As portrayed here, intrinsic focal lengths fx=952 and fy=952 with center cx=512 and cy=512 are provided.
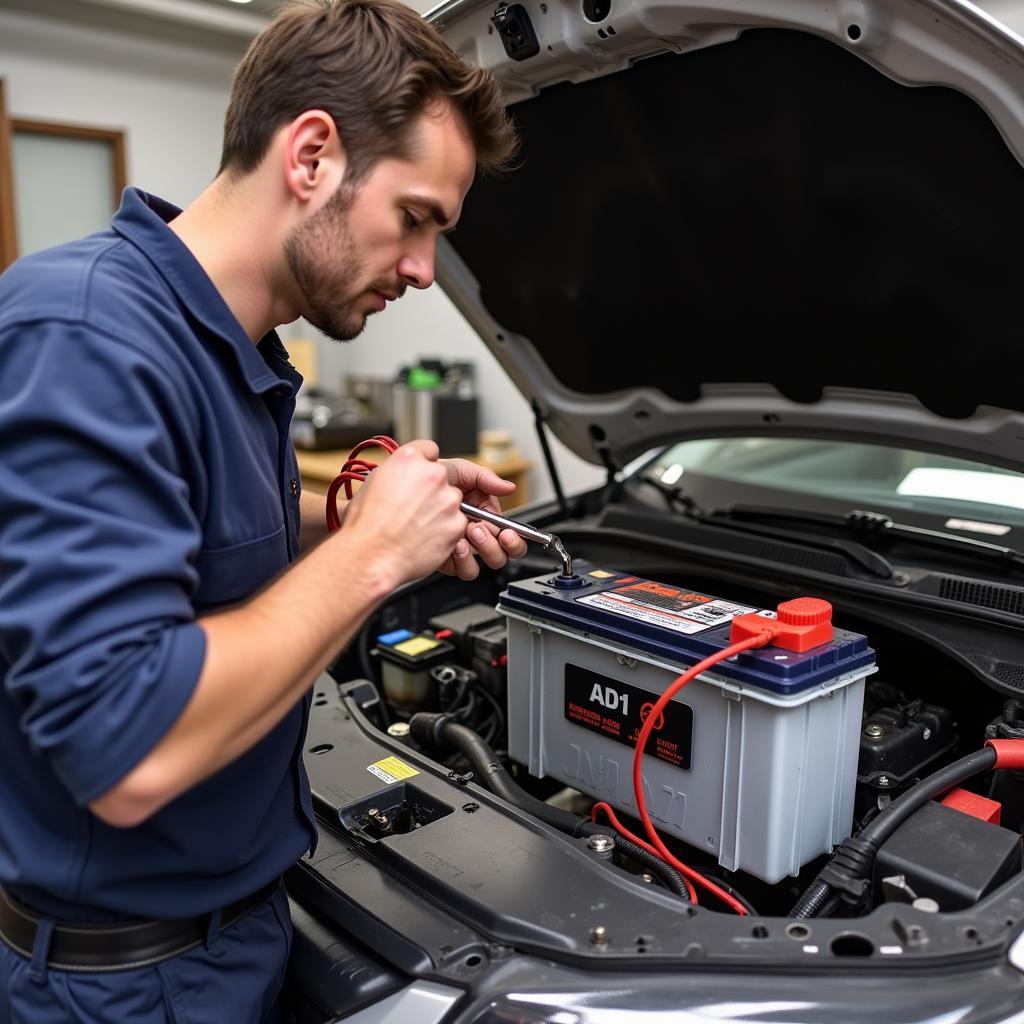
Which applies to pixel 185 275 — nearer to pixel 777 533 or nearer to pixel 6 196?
pixel 777 533

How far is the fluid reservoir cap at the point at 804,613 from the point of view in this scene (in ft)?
3.90

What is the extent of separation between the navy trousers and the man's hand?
510 mm

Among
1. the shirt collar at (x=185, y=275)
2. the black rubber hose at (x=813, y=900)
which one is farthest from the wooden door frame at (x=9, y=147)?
the black rubber hose at (x=813, y=900)

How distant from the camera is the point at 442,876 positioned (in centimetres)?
116

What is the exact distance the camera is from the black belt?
3.28 feet

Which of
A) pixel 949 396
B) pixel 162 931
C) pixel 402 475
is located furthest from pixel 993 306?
pixel 162 931

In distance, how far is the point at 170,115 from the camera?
593 centimetres

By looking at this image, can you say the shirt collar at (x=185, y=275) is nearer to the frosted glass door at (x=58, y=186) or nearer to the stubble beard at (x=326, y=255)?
the stubble beard at (x=326, y=255)

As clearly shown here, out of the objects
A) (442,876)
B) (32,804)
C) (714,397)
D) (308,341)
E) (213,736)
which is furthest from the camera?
(308,341)

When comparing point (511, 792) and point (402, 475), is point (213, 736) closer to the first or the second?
point (402, 475)

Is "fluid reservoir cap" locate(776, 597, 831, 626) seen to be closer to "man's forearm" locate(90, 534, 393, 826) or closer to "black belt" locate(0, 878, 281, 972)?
"man's forearm" locate(90, 534, 393, 826)

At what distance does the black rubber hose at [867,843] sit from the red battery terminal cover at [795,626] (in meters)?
0.23

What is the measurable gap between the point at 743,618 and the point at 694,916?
369mm

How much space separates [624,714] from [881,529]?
0.76 m
